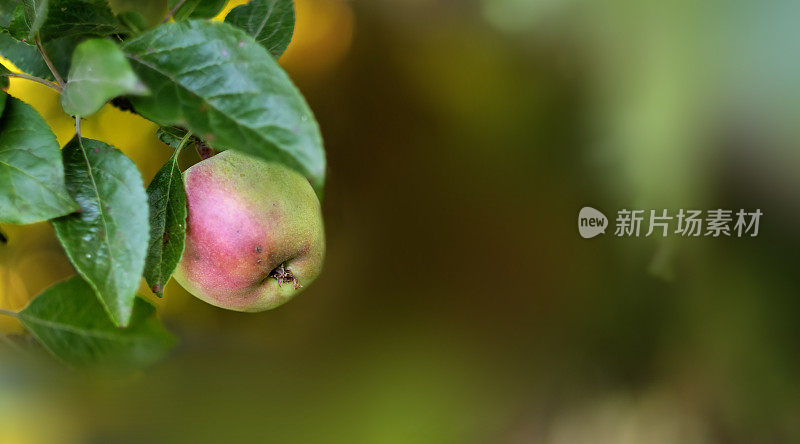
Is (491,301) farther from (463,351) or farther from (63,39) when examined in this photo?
(63,39)

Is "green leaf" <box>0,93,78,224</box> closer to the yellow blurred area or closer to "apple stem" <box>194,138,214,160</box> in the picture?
"apple stem" <box>194,138,214,160</box>

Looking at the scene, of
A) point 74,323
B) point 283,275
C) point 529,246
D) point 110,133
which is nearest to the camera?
point 74,323

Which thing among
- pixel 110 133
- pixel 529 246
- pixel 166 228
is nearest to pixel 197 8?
pixel 166 228

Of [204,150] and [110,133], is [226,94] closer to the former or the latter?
[204,150]

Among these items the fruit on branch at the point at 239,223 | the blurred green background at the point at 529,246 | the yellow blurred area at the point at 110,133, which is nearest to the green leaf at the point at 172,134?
the fruit on branch at the point at 239,223

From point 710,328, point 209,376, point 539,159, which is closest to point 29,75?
point 209,376
